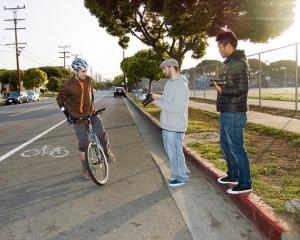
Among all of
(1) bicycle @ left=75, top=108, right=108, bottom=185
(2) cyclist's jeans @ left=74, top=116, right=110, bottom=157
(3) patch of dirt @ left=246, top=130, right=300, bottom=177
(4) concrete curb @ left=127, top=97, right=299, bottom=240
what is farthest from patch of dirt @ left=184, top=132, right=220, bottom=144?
(4) concrete curb @ left=127, top=97, right=299, bottom=240

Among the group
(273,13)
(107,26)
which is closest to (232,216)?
(273,13)

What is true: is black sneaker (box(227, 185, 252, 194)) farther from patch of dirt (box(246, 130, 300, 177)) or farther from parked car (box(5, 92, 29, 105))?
parked car (box(5, 92, 29, 105))

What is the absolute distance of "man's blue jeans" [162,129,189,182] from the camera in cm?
666

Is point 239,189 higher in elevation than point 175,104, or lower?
lower

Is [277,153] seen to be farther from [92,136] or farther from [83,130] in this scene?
[83,130]

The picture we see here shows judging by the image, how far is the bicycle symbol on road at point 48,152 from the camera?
9.85m

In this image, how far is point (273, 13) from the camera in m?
16.9

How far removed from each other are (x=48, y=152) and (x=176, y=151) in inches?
176

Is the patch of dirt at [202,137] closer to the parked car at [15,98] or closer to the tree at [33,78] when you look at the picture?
the parked car at [15,98]

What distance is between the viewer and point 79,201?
602 cm

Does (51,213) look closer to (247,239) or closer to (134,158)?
(247,239)

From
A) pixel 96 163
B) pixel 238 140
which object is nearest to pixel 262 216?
pixel 238 140

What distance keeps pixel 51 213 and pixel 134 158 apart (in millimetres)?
3992

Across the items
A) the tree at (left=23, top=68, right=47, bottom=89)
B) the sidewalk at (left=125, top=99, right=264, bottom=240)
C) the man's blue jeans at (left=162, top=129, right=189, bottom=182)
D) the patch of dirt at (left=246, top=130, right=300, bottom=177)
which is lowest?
the sidewalk at (left=125, top=99, right=264, bottom=240)
